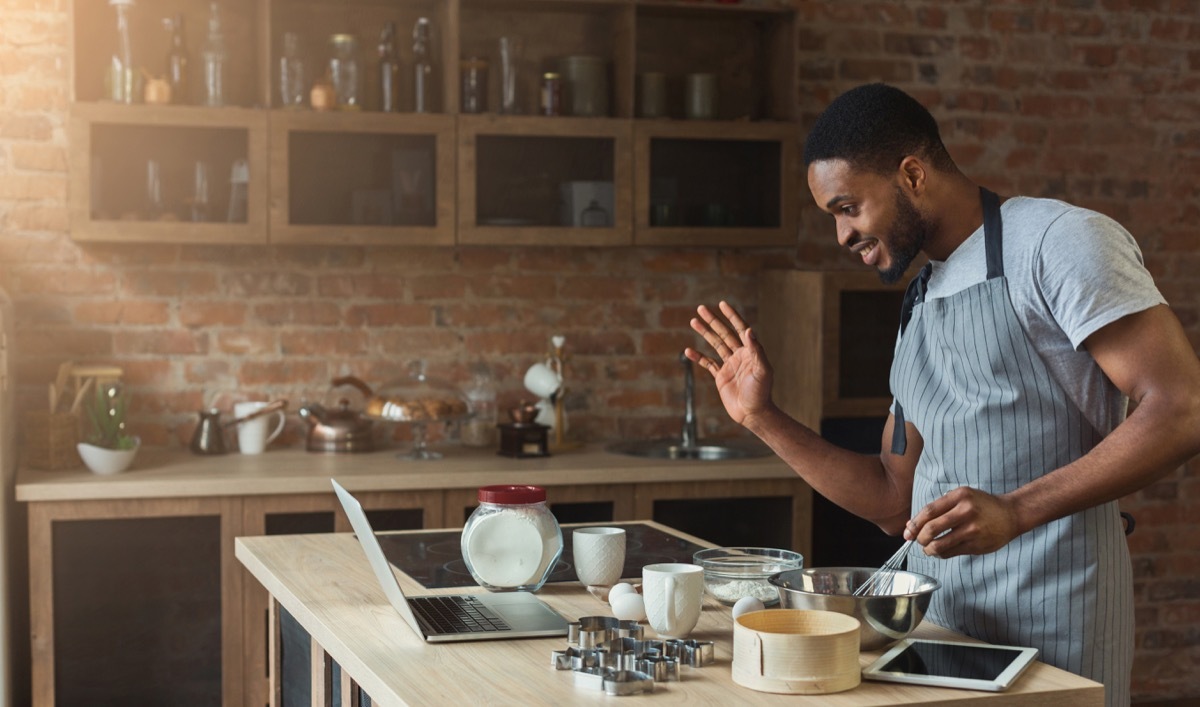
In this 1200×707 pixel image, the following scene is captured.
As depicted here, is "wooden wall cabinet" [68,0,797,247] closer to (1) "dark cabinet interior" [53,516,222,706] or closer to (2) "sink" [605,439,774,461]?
(2) "sink" [605,439,774,461]

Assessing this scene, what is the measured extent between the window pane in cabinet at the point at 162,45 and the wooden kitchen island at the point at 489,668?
6.82ft

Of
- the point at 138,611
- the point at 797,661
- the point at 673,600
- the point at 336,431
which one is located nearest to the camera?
the point at 797,661

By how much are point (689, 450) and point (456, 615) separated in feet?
7.79

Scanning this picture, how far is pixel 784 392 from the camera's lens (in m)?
4.45

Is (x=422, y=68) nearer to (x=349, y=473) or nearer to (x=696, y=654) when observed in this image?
(x=349, y=473)

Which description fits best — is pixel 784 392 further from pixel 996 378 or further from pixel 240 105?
pixel 996 378

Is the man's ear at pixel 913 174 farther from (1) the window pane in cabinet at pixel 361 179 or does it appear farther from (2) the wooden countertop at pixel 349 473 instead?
(1) the window pane in cabinet at pixel 361 179

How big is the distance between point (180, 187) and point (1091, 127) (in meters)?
3.10

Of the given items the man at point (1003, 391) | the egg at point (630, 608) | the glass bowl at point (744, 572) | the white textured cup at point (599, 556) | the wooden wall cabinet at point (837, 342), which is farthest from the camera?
the wooden wall cabinet at point (837, 342)

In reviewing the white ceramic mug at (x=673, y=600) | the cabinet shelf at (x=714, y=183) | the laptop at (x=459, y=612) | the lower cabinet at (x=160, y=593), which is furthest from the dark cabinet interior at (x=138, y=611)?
the white ceramic mug at (x=673, y=600)

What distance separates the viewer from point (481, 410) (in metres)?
4.36

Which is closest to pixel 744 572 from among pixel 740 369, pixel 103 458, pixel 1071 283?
pixel 740 369

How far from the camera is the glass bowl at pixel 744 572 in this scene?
6.84 ft

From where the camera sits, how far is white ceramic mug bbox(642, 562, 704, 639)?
1.87 metres
